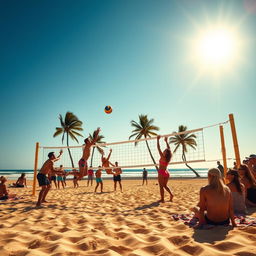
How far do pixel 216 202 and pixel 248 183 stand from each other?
6.64ft

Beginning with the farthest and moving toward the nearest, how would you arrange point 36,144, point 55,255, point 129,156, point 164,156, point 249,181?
point 129,156 < point 36,144 < point 164,156 < point 249,181 < point 55,255

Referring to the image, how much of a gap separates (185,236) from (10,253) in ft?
6.33

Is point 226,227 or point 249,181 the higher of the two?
point 249,181

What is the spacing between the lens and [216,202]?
268 cm

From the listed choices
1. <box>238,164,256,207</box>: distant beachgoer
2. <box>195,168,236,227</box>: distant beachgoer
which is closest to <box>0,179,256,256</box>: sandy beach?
<box>195,168,236,227</box>: distant beachgoer

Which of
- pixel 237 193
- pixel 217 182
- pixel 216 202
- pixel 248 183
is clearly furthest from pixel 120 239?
pixel 248 183

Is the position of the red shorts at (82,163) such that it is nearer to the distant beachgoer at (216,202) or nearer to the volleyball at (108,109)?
the volleyball at (108,109)

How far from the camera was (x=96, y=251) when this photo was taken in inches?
79.5

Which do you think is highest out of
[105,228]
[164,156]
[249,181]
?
[164,156]

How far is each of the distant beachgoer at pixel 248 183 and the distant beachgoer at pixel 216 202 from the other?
1773 mm

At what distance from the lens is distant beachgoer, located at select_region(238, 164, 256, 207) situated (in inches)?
164

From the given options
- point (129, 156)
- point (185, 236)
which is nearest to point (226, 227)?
point (185, 236)

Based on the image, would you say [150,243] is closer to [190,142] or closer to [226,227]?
[226,227]

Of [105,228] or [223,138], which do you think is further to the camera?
[223,138]
